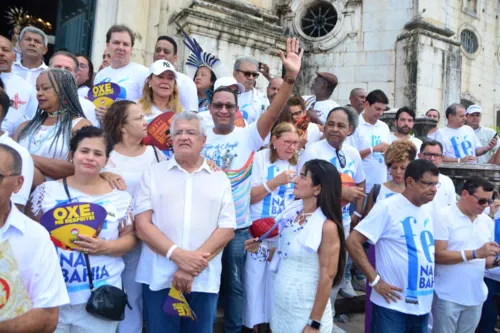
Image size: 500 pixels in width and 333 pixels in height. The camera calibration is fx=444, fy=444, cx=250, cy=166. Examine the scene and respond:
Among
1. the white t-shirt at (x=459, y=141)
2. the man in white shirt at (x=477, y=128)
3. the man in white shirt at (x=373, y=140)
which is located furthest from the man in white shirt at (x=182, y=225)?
the man in white shirt at (x=477, y=128)

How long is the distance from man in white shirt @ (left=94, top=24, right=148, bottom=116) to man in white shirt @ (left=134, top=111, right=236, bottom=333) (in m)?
1.59

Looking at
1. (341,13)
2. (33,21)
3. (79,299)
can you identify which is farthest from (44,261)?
(341,13)

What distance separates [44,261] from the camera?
213 centimetres

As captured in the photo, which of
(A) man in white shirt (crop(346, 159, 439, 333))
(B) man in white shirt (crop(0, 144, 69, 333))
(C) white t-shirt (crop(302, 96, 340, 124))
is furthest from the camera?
(C) white t-shirt (crop(302, 96, 340, 124))

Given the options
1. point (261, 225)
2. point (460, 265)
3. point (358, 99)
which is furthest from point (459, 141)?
point (261, 225)

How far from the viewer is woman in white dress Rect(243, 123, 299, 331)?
4.13 meters

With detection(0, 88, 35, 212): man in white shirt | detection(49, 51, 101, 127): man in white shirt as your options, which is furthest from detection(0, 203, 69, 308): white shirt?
detection(49, 51, 101, 127): man in white shirt

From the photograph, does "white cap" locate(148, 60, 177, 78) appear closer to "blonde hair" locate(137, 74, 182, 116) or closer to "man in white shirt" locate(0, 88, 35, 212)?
"blonde hair" locate(137, 74, 182, 116)

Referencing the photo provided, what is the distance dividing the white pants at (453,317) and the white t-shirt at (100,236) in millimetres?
3002

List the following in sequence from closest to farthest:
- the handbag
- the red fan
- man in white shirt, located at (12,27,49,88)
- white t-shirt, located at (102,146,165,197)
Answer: the handbag < white t-shirt, located at (102,146,165,197) < the red fan < man in white shirt, located at (12,27,49,88)

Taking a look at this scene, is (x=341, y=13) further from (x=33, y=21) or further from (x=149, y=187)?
(x=149, y=187)

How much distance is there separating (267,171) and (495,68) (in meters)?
18.2

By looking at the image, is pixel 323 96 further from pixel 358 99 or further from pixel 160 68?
pixel 160 68

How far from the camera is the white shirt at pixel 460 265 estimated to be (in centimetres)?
416
